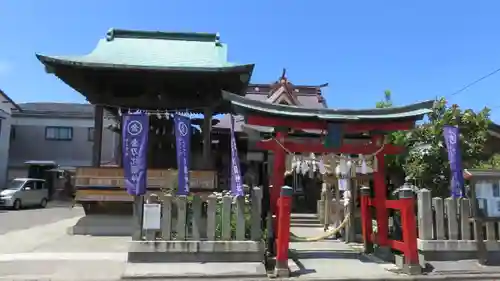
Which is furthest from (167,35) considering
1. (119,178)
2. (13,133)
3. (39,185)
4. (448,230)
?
(13,133)

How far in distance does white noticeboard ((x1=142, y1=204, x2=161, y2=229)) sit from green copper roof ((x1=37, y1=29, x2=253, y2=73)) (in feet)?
21.0

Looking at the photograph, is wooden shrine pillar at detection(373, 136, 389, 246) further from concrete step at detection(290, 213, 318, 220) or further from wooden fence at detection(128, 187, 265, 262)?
concrete step at detection(290, 213, 318, 220)

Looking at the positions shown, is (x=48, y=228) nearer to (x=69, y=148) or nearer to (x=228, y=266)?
(x=228, y=266)

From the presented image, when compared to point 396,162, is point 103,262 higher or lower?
lower

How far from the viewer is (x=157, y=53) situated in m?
16.7

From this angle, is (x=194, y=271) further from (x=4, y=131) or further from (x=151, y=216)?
(x=4, y=131)

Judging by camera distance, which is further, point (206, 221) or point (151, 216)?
point (206, 221)

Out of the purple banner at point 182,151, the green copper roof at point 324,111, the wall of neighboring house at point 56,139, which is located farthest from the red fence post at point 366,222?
the wall of neighboring house at point 56,139

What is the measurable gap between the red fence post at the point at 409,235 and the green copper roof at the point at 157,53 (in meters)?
7.40

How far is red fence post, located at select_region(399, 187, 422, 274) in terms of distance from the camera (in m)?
9.19

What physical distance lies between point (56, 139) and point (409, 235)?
38.7m

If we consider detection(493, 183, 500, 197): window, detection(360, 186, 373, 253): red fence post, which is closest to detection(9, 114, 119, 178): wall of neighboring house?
detection(360, 186, 373, 253): red fence post

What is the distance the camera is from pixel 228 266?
9.20 metres

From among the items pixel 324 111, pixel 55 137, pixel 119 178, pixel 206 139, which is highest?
pixel 55 137
